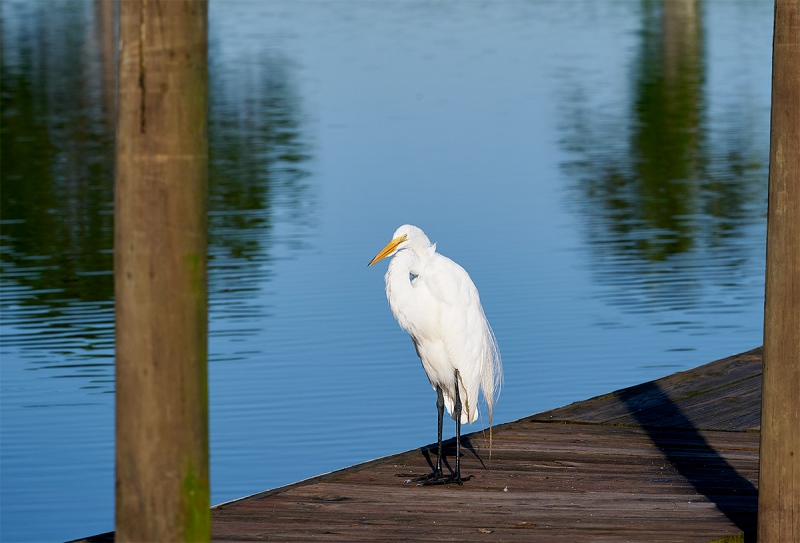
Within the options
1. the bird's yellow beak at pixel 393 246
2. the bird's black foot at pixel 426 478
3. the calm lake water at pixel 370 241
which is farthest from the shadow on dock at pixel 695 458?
the calm lake water at pixel 370 241

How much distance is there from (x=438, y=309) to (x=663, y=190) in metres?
13.2

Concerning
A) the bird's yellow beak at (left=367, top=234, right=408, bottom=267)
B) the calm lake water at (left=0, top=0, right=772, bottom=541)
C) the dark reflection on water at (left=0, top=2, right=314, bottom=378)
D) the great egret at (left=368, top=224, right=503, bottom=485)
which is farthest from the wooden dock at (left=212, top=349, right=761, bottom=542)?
the dark reflection on water at (left=0, top=2, right=314, bottom=378)

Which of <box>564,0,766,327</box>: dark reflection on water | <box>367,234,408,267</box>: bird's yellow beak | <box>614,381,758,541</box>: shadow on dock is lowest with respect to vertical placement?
<box>564,0,766,327</box>: dark reflection on water

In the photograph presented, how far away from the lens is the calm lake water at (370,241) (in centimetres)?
1019

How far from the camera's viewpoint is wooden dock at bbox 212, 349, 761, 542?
585cm

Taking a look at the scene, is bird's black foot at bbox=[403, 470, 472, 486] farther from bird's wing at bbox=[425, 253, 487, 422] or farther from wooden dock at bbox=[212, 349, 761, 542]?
bird's wing at bbox=[425, 253, 487, 422]

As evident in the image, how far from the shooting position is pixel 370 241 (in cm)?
1579

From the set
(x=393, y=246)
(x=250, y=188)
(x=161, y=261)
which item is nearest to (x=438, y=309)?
(x=393, y=246)

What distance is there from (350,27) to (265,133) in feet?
86.4

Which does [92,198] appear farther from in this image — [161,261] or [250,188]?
[161,261]

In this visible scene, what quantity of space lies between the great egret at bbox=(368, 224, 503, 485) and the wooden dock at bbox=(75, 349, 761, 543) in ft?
1.03

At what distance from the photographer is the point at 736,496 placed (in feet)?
20.7

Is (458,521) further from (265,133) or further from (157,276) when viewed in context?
(265,133)

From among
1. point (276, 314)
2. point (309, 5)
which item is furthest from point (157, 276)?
point (309, 5)
